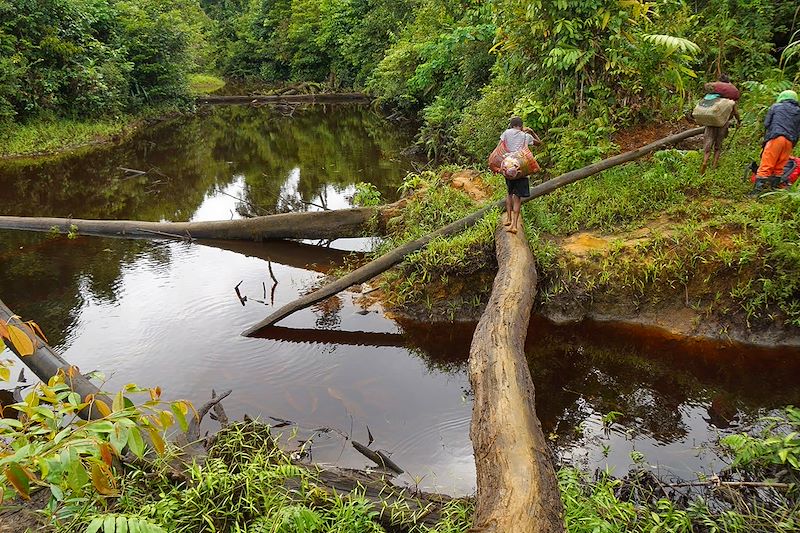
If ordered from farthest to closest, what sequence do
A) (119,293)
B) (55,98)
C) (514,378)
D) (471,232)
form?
(55,98)
(119,293)
(471,232)
(514,378)

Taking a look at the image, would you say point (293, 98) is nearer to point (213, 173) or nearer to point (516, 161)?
point (213, 173)

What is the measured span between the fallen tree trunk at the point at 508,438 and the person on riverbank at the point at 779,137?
412cm

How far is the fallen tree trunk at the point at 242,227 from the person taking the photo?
905cm

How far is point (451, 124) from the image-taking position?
14.1 meters

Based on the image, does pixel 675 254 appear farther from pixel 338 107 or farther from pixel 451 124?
pixel 338 107

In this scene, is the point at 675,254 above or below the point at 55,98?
below

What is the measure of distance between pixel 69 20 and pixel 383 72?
10.7m

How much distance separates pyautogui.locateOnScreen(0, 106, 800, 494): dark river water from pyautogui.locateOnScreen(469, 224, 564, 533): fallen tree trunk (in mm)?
1071

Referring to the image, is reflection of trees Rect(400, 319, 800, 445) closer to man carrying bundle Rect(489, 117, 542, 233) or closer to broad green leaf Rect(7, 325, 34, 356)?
man carrying bundle Rect(489, 117, 542, 233)

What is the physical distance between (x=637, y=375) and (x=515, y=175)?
2.51m

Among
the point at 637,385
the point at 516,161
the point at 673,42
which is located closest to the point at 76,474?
the point at 637,385

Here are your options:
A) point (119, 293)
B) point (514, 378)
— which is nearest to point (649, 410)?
point (514, 378)

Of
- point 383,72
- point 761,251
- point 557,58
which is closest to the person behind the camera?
point 761,251

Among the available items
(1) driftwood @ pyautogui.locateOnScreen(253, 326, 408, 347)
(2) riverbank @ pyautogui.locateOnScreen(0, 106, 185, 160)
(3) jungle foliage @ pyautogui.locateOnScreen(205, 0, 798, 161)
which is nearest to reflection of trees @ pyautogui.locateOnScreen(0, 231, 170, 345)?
(1) driftwood @ pyautogui.locateOnScreen(253, 326, 408, 347)
